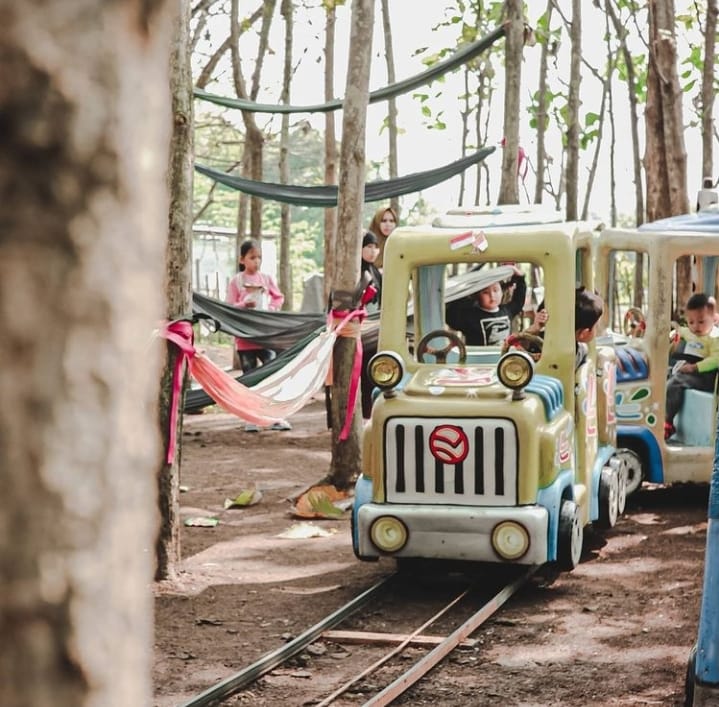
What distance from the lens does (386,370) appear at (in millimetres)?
6328

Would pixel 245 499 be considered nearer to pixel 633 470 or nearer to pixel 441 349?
pixel 441 349

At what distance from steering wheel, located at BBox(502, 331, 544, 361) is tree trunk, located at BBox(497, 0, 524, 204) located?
5.48 m

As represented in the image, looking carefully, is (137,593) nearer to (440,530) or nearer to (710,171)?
(440,530)

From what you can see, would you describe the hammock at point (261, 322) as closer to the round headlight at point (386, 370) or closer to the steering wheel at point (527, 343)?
the steering wheel at point (527, 343)

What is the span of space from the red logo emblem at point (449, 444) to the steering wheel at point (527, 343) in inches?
32.8

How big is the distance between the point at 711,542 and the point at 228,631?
2.46m

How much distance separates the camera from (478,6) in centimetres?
1828

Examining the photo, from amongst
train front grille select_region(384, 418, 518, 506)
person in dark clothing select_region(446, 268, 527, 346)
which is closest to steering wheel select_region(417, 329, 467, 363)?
train front grille select_region(384, 418, 518, 506)

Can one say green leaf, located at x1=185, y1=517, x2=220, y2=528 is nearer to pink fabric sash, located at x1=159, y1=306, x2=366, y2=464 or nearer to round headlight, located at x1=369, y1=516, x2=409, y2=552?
pink fabric sash, located at x1=159, y1=306, x2=366, y2=464

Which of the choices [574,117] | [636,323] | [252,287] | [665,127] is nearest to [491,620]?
[636,323]

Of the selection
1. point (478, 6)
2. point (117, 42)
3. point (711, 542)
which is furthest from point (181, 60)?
point (478, 6)

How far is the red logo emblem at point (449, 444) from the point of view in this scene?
20.4 feet

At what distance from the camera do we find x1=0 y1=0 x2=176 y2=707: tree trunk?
36.7 inches

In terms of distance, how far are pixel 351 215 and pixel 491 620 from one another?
3.37 m
